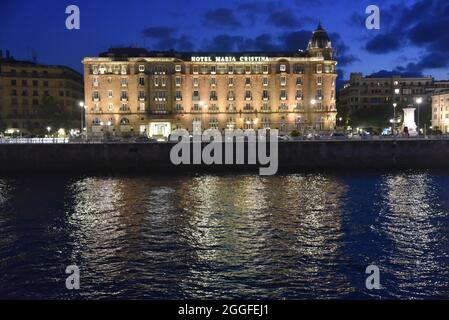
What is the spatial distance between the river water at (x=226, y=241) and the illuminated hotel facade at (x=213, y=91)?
285 feet

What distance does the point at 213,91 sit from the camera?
157 m

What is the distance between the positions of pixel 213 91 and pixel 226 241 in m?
122

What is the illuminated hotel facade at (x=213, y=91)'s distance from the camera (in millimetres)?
153000

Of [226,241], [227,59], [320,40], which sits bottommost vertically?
[226,241]

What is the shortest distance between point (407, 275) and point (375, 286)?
117 inches

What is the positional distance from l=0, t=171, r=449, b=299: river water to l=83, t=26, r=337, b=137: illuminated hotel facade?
285 feet

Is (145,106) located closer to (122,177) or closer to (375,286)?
(122,177)
